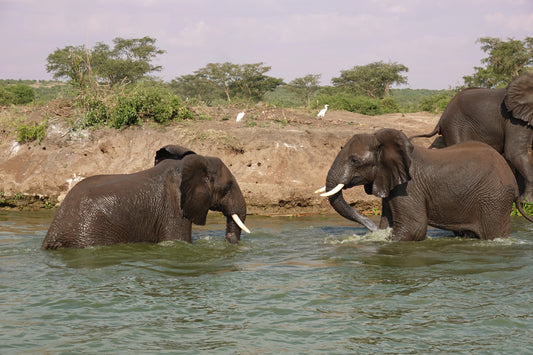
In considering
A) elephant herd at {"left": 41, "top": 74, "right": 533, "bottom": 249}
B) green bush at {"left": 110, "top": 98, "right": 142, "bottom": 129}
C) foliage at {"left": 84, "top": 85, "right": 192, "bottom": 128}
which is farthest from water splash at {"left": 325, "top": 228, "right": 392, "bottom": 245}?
green bush at {"left": 110, "top": 98, "right": 142, "bottom": 129}

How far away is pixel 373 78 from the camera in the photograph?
45594 millimetres

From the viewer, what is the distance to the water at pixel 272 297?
5422 mm

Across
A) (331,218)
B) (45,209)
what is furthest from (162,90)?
(331,218)

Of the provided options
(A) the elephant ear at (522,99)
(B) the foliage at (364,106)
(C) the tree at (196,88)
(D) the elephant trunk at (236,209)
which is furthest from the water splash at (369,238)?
(C) the tree at (196,88)

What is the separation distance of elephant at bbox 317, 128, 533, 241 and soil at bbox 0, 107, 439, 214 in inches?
176

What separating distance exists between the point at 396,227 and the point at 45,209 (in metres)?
8.61

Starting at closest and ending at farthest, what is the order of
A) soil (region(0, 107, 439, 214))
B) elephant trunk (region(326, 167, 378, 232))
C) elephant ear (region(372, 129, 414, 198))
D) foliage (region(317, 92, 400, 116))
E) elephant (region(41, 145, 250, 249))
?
1. elephant (region(41, 145, 250, 249))
2. elephant ear (region(372, 129, 414, 198))
3. elephant trunk (region(326, 167, 378, 232))
4. soil (region(0, 107, 439, 214))
5. foliage (region(317, 92, 400, 116))

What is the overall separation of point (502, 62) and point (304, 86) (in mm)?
13940

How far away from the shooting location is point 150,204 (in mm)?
8484

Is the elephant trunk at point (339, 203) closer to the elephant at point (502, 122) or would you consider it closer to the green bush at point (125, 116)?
the elephant at point (502, 122)

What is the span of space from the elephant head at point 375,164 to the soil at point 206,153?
456 centimetres

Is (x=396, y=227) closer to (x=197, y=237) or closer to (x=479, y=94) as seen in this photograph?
(x=197, y=237)

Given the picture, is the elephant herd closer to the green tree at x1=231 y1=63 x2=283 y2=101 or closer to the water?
the water

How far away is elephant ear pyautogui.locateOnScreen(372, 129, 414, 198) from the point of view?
8641 millimetres
